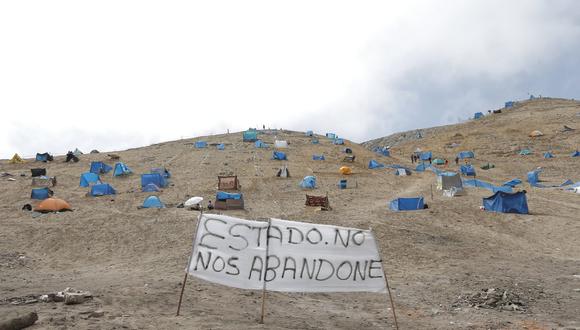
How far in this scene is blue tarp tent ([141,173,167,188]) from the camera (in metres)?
39.0

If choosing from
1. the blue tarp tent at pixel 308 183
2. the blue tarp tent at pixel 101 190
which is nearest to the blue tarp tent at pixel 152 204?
the blue tarp tent at pixel 101 190

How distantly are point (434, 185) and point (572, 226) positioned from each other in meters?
15.5

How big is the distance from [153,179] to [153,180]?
9 cm

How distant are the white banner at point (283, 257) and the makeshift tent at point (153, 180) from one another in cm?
3154

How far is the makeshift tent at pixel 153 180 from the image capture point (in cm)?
3899

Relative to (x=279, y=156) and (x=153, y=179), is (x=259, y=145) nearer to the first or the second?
(x=279, y=156)

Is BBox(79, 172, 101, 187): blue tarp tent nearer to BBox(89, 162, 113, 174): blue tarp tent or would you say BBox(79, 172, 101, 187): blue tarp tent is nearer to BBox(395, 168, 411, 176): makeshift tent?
BBox(89, 162, 113, 174): blue tarp tent

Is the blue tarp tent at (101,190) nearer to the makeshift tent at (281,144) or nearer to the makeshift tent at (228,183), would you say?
the makeshift tent at (228,183)

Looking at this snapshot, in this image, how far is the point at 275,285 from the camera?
341 inches

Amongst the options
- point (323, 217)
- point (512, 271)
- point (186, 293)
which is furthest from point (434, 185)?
point (186, 293)

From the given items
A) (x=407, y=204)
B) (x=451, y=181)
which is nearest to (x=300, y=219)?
(x=407, y=204)

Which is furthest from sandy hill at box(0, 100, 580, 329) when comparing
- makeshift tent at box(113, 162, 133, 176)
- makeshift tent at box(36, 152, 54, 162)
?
makeshift tent at box(36, 152, 54, 162)

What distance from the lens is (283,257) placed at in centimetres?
878

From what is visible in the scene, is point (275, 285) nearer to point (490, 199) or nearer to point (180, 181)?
point (490, 199)
